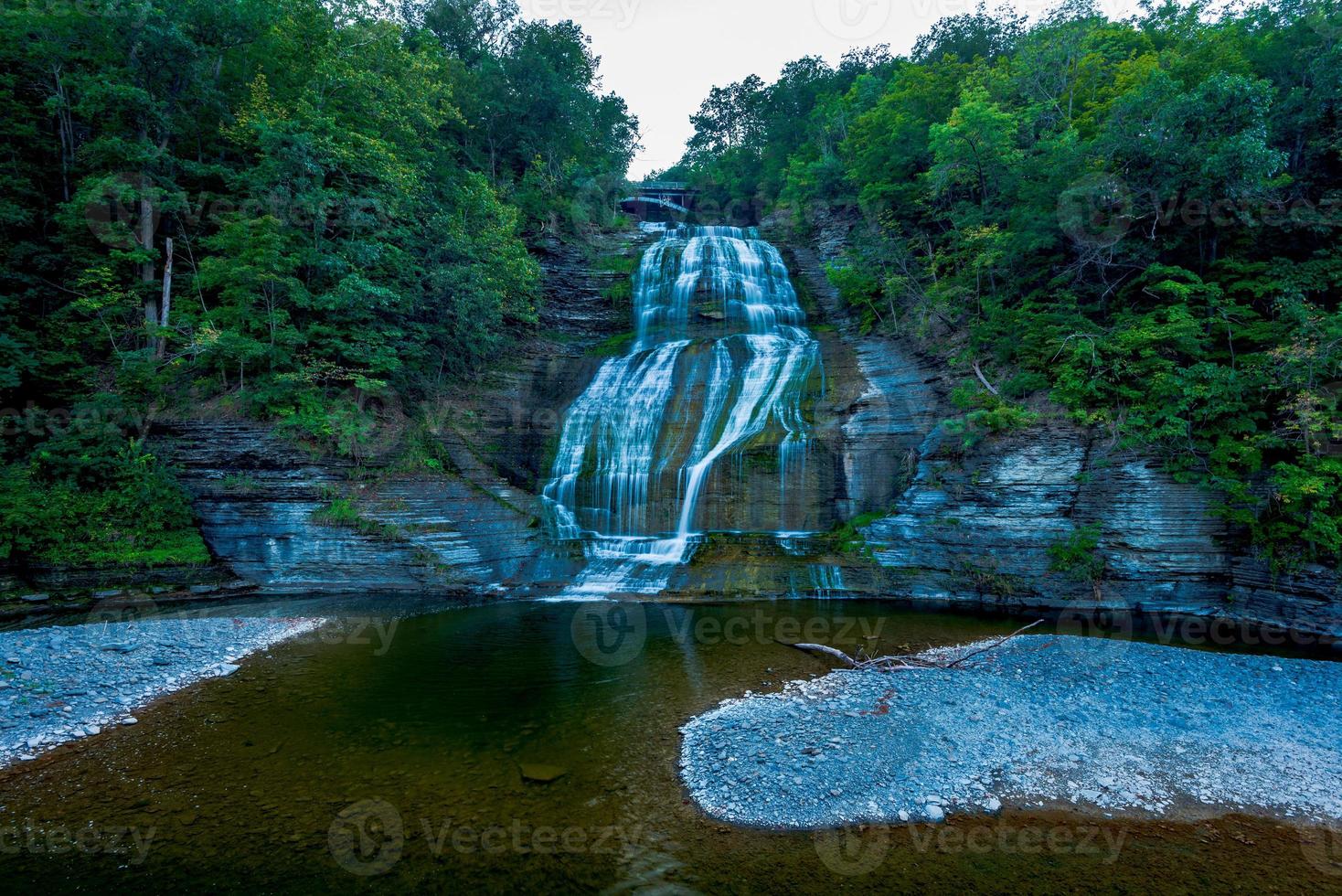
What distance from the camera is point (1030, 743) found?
6512 mm

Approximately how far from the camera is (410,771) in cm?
607

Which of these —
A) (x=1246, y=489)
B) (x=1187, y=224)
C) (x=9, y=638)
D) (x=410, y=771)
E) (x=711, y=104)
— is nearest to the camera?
(x=410, y=771)

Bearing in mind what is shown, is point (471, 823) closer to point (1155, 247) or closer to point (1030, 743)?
point (1030, 743)

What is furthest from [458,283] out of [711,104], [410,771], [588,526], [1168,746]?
[711,104]

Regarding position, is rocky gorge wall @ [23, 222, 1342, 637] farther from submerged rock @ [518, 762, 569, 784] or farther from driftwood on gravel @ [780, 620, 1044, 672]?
submerged rock @ [518, 762, 569, 784]

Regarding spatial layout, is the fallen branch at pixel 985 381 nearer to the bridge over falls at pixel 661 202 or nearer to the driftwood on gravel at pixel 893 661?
the driftwood on gravel at pixel 893 661

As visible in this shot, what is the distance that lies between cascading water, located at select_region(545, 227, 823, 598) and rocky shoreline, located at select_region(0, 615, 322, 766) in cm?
667

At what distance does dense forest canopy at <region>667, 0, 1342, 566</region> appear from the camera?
10406mm

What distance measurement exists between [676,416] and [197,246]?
15433mm

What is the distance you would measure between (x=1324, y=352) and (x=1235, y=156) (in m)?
4.45

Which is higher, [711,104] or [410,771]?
[711,104]

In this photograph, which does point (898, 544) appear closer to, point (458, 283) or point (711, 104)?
point (458, 283)

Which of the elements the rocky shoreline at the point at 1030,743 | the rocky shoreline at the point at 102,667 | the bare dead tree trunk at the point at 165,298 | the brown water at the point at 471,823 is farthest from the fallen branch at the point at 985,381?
the bare dead tree trunk at the point at 165,298

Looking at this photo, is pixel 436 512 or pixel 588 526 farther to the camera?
pixel 588 526
